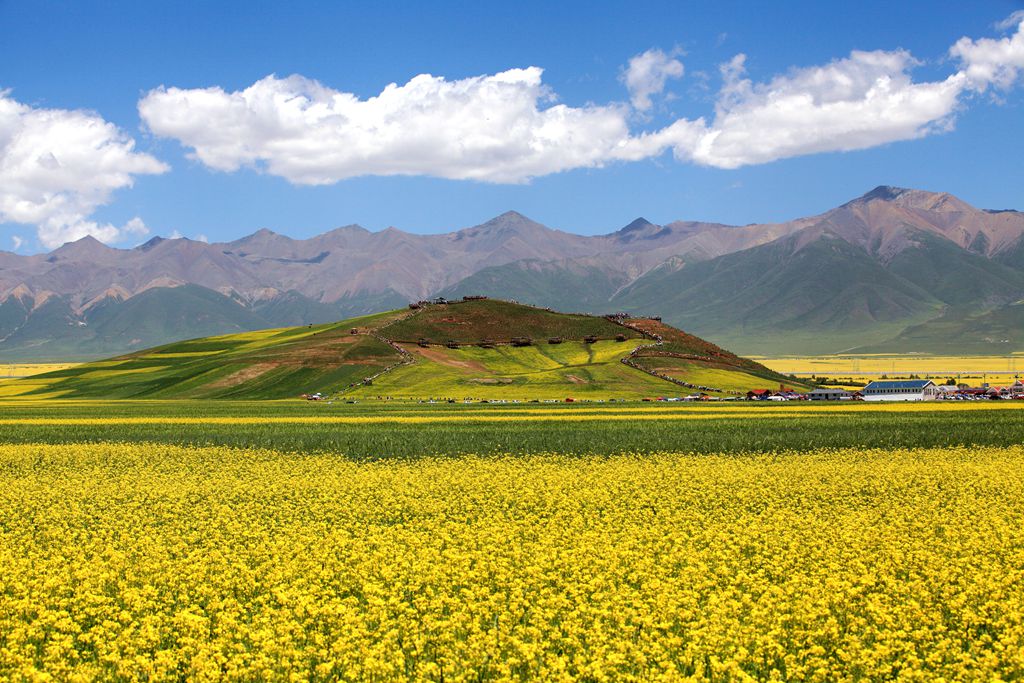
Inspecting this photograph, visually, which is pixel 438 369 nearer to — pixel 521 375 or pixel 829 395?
pixel 521 375

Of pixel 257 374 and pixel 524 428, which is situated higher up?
pixel 257 374

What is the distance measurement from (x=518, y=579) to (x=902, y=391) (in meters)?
142

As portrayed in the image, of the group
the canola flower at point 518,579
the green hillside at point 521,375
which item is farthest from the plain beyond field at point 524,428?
the green hillside at point 521,375

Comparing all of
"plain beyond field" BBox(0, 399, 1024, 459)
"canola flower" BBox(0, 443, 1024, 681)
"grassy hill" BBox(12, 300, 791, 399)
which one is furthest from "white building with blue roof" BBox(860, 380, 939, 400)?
"canola flower" BBox(0, 443, 1024, 681)

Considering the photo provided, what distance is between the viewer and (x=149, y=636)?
23078 millimetres

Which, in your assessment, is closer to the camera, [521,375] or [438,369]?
[521,375]

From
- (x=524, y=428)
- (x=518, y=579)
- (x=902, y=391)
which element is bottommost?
(x=518, y=579)

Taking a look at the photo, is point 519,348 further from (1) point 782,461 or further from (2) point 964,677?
(2) point 964,677

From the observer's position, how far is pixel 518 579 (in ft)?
92.5

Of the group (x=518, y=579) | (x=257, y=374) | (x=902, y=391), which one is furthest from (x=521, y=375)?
(x=518, y=579)

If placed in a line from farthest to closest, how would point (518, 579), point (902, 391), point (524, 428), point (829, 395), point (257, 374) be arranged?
point (257, 374), point (902, 391), point (829, 395), point (524, 428), point (518, 579)

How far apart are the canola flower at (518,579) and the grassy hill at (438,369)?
96249mm

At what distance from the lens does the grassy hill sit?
149 metres

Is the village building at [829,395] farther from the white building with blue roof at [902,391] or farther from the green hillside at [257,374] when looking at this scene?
the green hillside at [257,374]
